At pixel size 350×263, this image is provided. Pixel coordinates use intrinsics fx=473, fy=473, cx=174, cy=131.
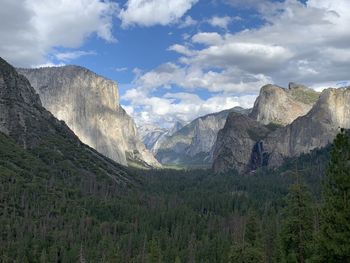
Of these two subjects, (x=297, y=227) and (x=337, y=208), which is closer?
(x=337, y=208)

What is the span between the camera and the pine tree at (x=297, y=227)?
49656mm

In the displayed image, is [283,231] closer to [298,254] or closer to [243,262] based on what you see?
[298,254]

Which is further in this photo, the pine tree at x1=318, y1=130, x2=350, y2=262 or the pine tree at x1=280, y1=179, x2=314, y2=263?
the pine tree at x1=280, y1=179, x2=314, y2=263

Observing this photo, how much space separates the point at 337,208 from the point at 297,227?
12.6 meters

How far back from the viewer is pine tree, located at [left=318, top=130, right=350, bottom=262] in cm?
3734

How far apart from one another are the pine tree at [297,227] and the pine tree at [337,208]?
32.7 ft

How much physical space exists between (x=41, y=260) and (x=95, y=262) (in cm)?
1731

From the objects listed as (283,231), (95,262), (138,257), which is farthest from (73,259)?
(283,231)

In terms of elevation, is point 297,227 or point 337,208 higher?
point 337,208

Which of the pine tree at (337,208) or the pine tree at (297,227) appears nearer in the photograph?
the pine tree at (337,208)

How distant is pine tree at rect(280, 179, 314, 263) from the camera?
4966cm

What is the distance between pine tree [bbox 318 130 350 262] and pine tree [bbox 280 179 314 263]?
32.7ft

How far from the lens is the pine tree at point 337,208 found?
37.3 metres

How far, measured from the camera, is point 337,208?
38312mm
